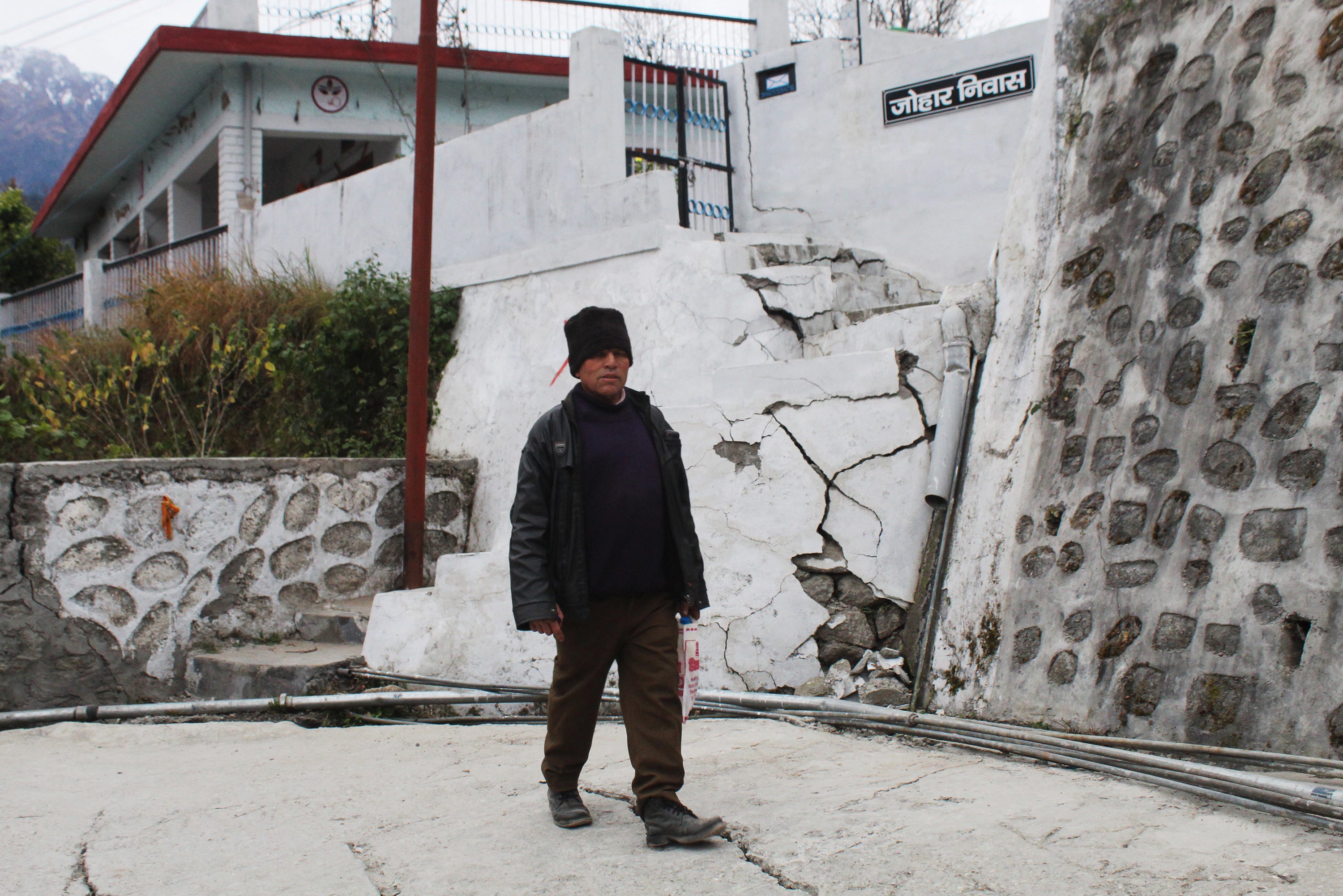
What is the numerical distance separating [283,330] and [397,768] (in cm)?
514

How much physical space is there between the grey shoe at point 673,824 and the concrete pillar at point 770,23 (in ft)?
34.8

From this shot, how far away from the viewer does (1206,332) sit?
3615 mm

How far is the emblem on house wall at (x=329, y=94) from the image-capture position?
13.9 m

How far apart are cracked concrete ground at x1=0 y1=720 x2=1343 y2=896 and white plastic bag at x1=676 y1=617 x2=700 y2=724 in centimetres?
33

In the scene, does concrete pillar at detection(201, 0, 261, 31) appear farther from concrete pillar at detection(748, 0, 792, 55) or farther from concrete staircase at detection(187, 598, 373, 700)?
concrete staircase at detection(187, 598, 373, 700)

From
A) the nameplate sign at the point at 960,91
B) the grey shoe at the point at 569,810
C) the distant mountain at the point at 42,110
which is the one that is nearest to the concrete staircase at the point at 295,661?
the grey shoe at the point at 569,810

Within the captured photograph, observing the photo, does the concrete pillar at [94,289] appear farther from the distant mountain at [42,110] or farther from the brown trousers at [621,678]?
the distant mountain at [42,110]

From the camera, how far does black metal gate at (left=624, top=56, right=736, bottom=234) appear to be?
8352 mm

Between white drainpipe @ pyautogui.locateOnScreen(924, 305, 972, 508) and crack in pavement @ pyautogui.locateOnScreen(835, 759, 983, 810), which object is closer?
crack in pavement @ pyautogui.locateOnScreen(835, 759, 983, 810)

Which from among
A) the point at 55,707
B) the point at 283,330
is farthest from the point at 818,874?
the point at 283,330

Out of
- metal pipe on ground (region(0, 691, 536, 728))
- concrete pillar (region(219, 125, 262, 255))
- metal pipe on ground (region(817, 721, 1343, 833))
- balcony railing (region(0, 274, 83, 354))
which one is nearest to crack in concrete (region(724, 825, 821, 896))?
metal pipe on ground (region(817, 721, 1343, 833))

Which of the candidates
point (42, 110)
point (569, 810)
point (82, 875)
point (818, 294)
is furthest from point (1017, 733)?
point (42, 110)

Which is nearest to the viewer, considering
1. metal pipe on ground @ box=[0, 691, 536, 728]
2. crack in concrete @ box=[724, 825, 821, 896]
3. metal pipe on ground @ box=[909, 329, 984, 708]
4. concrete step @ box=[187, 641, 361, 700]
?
crack in concrete @ box=[724, 825, 821, 896]

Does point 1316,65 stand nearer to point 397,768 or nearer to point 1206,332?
point 1206,332
